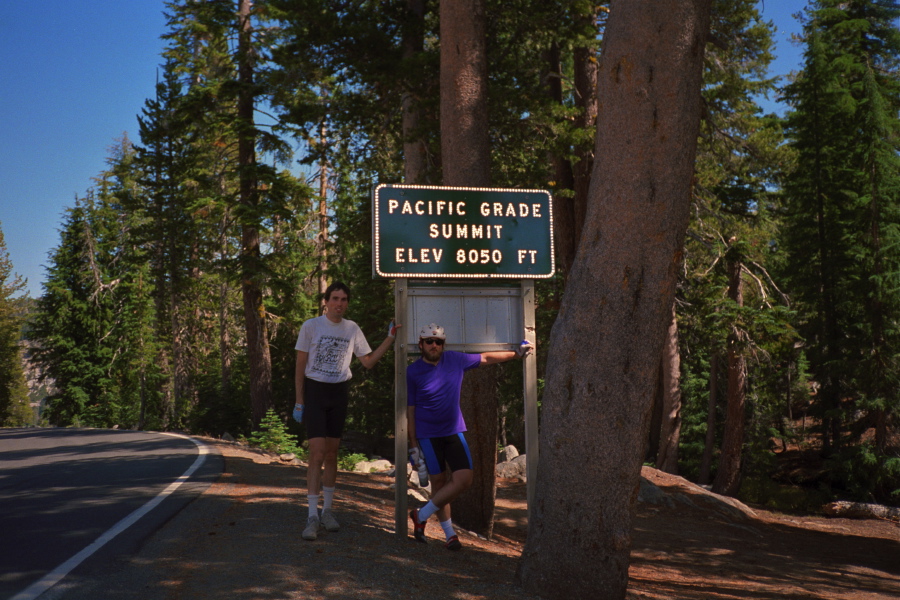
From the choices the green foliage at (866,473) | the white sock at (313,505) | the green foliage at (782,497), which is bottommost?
the green foliage at (782,497)

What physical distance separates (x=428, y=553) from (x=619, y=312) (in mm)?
2831

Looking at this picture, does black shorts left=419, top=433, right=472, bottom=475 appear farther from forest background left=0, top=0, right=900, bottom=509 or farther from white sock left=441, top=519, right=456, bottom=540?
forest background left=0, top=0, right=900, bottom=509

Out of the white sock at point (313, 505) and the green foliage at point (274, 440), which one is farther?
the green foliage at point (274, 440)

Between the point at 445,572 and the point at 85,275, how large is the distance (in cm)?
4641

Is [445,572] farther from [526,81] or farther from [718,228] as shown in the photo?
[718,228]

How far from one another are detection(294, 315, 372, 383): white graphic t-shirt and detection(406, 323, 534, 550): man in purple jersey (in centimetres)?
78

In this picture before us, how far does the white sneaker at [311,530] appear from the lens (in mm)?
6230

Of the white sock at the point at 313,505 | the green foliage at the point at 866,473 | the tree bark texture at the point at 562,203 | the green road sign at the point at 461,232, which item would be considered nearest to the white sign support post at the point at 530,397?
the green road sign at the point at 461,232

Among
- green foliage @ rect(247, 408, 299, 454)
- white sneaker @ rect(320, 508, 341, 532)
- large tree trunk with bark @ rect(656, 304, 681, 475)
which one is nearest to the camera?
white sneaker @ rect(320, 508, 341, 532)

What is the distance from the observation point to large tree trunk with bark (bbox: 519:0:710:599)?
18.3ft

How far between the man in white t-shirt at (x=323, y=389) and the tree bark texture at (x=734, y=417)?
17.0 m

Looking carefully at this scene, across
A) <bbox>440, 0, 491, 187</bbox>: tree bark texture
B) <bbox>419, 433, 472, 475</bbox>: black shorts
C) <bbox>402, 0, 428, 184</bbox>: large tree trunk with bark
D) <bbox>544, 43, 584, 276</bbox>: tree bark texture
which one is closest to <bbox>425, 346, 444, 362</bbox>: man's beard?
<bbox>419, 433, 472, 475</bbox>: black shorts

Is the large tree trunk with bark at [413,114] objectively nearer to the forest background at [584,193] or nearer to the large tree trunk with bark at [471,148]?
the forest background at [584,193]

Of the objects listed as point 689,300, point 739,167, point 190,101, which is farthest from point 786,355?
point 190,101
